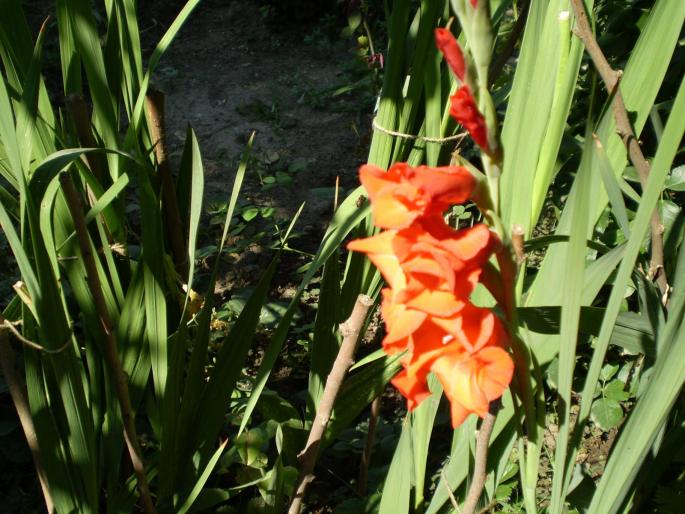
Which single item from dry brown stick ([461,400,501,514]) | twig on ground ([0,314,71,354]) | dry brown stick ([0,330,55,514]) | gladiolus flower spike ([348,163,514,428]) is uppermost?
gladiolus flower spike ([348,163,514,428])

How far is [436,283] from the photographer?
1.59 feet

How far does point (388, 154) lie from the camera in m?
1.07

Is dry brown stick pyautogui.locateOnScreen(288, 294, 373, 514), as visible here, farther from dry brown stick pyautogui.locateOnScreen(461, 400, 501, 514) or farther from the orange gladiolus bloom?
the orange gladiolus bloom

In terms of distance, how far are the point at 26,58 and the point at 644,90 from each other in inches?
33.0

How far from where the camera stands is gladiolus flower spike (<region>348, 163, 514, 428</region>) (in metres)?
0.47

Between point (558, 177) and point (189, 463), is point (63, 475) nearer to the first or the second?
point (189, 463)

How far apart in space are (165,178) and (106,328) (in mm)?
341

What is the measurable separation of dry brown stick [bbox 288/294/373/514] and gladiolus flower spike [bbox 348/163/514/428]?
41 cm

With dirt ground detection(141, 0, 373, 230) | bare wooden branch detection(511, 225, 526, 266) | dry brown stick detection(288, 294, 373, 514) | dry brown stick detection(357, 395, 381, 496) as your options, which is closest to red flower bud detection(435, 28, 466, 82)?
bare wooden branch detection(511, 225, 526, 266)

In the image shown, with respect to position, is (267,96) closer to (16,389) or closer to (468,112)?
(16,389)

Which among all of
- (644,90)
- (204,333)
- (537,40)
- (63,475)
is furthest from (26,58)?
(644,90)

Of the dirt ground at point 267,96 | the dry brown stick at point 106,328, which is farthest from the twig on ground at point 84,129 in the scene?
the dirt ground at point 267,96

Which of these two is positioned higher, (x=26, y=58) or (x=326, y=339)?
(x=26, y=58)

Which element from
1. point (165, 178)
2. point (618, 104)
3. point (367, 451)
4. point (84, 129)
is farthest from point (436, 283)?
point (367, 451)
